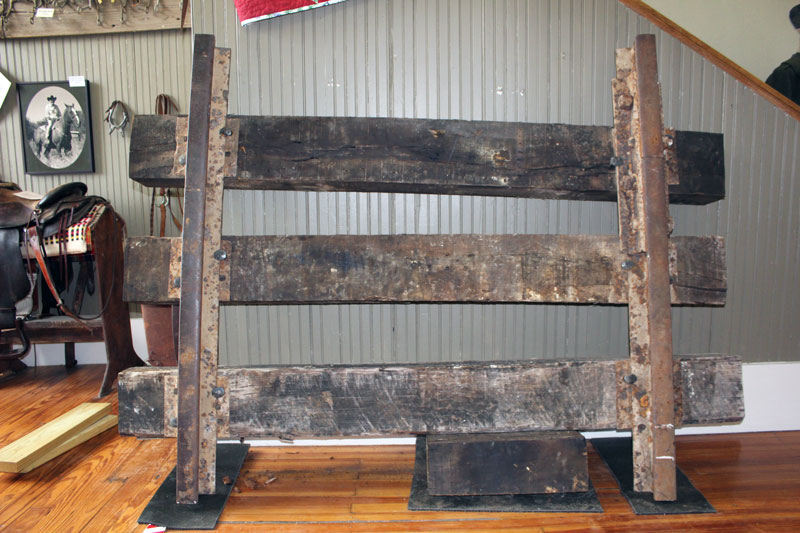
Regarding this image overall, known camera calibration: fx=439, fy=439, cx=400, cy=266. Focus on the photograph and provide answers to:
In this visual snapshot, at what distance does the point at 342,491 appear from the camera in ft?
4.30

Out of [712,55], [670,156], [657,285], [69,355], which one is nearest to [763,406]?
[657,285]

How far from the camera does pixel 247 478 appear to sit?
1.38 meters

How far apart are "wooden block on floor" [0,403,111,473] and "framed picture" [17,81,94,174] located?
184 cm

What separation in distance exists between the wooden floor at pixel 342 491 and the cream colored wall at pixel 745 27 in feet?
6.16

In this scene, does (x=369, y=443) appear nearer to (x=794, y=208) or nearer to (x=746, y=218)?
(x=746, y=218)

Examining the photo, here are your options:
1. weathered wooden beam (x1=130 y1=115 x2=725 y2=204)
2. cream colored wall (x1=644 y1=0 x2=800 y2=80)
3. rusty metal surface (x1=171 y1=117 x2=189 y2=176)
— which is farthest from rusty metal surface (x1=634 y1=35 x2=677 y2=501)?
cream colored wall (x1=644 y1=0 x2=800 y2=80)

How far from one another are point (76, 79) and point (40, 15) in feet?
1.28

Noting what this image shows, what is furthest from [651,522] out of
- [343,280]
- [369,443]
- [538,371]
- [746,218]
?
[746,218]

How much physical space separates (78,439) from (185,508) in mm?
780

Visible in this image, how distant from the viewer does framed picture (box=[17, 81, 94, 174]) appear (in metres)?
2.88

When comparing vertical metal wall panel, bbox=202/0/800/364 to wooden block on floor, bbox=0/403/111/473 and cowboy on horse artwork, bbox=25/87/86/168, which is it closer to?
wooden block on floor, bbox=0/403/111/473

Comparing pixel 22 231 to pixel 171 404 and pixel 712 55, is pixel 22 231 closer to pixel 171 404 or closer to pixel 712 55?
pixel 171 404

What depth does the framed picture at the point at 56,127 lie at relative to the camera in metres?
2.88

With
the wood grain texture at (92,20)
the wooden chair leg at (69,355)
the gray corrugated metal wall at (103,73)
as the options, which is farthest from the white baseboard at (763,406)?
the wood grain texture at (92,20)
